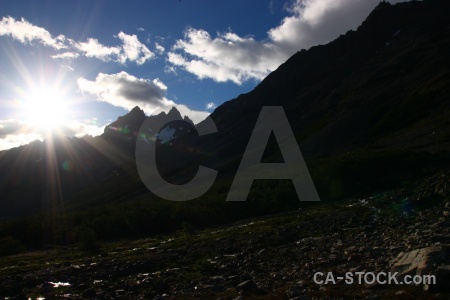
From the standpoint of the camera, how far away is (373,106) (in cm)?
14638

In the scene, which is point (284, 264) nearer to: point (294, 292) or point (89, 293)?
point (294, 292)

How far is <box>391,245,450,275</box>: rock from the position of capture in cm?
1350

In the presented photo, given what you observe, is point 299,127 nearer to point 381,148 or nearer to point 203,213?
point 381,148

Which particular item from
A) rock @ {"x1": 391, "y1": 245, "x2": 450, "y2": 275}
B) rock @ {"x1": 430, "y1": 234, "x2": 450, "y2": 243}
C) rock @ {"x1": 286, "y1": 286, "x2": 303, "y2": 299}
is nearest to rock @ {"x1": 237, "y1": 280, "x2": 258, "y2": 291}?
rock @ {"x1": 286, "y1": 286, "x2": 303, "y2": 299}

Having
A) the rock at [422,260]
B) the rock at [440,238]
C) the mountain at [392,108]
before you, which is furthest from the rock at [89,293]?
the mountain at [392,108]

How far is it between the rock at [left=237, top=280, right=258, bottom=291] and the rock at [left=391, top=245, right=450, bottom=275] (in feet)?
20.3

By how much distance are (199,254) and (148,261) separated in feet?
13.0

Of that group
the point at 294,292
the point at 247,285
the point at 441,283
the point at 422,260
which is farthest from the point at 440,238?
the point at 247,285

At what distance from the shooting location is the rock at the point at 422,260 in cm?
1350

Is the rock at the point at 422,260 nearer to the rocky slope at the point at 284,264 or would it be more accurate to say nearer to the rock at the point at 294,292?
the rocky slope at the point at 284,264

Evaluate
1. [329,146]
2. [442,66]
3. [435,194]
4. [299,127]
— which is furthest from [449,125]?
[299,127]

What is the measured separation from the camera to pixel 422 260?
45.6 feet

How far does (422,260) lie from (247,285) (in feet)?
25.1

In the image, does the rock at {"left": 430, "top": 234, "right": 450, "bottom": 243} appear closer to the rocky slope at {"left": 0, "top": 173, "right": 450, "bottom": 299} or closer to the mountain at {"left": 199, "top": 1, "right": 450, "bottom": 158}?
the rocky slope at {"left": 0, "top": 173, "right": 450, "bottom": 299}
